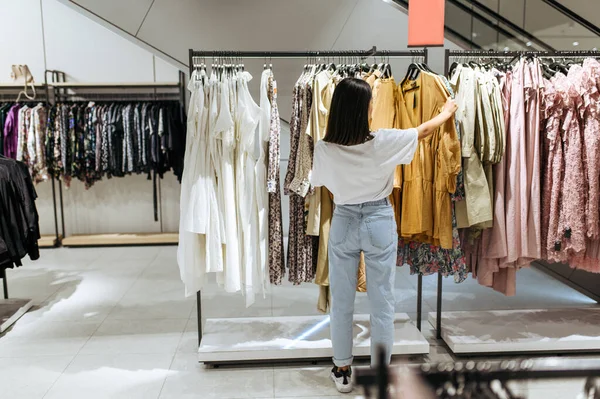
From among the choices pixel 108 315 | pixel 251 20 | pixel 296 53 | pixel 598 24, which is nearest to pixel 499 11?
pixel 598 24

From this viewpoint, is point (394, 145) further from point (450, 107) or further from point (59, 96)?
point (59, 96)

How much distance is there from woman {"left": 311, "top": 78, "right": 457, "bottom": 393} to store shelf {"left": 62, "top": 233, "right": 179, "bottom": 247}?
12.4 ft

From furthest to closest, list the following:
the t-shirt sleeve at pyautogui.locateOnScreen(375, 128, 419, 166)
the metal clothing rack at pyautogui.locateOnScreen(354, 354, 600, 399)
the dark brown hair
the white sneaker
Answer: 1. the white sneaker
2. the t-shirt sleeve at pyautogui.locateOnScreen(375, 128, 419, 166)
3. the dark brown hair
4. the metal clothing rack at pyautogui.locateOnScreen(354, 354, 600, 399)

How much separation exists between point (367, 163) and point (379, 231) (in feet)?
1.12

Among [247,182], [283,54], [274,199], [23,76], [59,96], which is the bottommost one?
[274,199]

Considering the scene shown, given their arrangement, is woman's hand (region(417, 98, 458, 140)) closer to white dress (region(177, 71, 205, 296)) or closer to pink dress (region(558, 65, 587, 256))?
pink dress (region(558, 65, 587, 256))

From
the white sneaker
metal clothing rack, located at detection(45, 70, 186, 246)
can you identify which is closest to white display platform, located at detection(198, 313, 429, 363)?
the white sneaker

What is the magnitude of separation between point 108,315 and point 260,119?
2077mm

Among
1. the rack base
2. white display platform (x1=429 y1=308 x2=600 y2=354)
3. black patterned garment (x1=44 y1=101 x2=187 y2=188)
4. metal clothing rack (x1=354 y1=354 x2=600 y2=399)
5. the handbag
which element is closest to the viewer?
metal clothing rack (x1=354 y1=354 x2=600 y2=399)

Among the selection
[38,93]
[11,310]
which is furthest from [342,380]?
[38,93]

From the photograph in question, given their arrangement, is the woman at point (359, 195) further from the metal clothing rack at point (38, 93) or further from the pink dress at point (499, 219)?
the metal clothing rack at point (38, 93)

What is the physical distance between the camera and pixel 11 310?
379 cm

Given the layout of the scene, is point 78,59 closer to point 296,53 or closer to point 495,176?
point 296,53

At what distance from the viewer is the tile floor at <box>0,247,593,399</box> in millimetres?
2744
